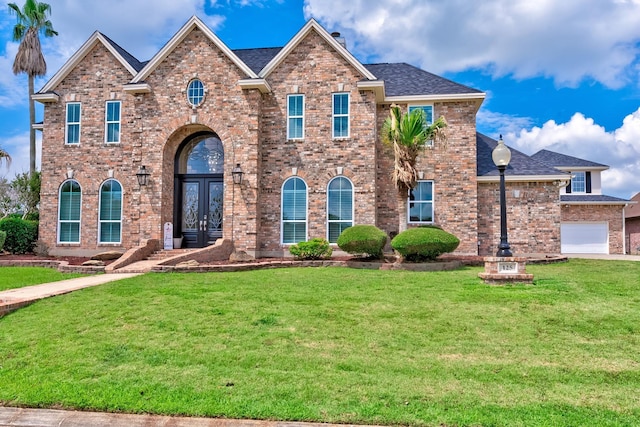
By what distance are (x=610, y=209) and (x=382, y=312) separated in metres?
24.7

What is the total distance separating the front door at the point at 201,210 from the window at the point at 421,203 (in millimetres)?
8025

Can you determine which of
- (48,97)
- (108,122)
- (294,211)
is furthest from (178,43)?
(294,211)

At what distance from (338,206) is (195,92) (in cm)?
735

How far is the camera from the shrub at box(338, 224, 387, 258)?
1435cm

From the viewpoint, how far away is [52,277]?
40.6ft

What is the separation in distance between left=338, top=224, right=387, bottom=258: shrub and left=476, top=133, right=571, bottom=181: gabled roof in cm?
674

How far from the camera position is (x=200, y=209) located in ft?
60.1

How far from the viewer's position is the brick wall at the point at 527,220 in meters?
18.5

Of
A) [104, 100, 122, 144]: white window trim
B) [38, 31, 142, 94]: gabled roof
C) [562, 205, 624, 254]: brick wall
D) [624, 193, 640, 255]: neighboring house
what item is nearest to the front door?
[104, 100, 122, 144]: white window trim

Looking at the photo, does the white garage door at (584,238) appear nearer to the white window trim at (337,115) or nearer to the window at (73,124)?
the white window trim at (337,115)

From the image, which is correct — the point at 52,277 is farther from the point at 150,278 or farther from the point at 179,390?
the point at 179,390

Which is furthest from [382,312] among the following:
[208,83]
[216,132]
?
[208,83]

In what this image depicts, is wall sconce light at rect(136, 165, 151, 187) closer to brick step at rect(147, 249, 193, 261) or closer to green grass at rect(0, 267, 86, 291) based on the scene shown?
brick step at rect(147, 249, 193, 261)

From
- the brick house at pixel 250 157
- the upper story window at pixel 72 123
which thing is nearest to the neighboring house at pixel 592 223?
the brick house at pixel 250 157
